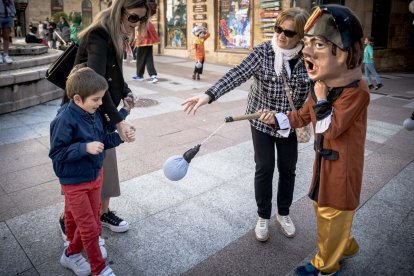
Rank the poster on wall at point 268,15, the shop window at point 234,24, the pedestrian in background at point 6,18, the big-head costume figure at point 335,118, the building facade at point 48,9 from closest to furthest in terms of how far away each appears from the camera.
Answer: the big-head costume figure at point 335,118, the pedestrian in background at point 6,18, the poster on wall at point 268,15, the shop window at point 234,24, the building facade at point 48,9

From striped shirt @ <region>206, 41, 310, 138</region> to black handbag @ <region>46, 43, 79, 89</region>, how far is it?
1.09m

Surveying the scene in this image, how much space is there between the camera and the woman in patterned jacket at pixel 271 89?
269cm

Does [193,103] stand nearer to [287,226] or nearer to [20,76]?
[287,226]

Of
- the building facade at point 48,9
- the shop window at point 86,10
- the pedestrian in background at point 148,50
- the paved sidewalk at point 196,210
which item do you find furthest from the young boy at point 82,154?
the shop window at point 86,10

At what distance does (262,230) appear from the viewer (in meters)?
3.08

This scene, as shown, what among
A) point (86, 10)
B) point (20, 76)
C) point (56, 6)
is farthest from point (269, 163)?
point (86, 10)

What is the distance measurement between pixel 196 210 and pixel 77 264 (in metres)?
1.28

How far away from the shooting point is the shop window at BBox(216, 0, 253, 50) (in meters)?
14.7

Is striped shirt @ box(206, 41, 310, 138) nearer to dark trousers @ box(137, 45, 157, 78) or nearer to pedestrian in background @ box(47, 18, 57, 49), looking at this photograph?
dark trousers @ box(137, 45, 157, 78)

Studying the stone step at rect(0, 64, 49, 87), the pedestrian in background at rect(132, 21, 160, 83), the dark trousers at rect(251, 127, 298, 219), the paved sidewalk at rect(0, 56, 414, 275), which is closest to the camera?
the paved sidewalk at rect(0, 56, 414, 275)

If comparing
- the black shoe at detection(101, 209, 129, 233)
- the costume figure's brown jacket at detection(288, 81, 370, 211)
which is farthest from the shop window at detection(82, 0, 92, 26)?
the costume figure's brown jacket at detection(288, 81, 370, 211)

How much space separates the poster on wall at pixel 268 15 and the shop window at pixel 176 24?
211 inches

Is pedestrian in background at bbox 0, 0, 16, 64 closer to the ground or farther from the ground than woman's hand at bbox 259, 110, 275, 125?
farther from the ground

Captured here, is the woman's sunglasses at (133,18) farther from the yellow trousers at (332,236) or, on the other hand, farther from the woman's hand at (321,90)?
the yellow trousers at (332,236)
